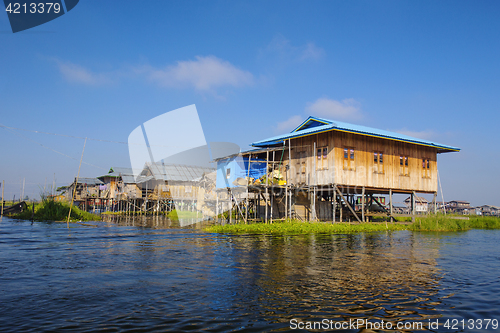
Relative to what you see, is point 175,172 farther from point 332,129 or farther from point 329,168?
point 332,129

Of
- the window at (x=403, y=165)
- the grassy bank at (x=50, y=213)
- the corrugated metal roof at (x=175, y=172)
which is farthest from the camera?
the corrugated metal roof at (x=175, y=172)

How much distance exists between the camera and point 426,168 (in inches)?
1000

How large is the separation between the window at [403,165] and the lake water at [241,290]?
1293 centimetres

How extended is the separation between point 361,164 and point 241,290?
17279 mm

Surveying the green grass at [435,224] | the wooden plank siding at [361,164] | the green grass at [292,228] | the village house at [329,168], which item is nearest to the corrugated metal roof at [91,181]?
the village house at [329,168]

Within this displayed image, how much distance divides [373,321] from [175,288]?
3.92 meters

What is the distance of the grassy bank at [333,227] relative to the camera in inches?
750

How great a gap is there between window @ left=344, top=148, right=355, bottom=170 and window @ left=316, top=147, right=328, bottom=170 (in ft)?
4.16

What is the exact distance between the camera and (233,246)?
13133 mm

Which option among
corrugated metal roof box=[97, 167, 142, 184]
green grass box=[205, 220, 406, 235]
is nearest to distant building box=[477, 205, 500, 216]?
green grass box=[205, 220, 406, 235]

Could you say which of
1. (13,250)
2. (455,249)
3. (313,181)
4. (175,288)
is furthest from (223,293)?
(313,181)

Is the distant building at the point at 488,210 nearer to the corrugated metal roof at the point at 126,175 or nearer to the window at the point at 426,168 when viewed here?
the window at the point at 426,168

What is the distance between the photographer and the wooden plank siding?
69.6ft

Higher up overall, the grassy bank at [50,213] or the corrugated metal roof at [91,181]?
the corrugated metal roof at [91,181]
